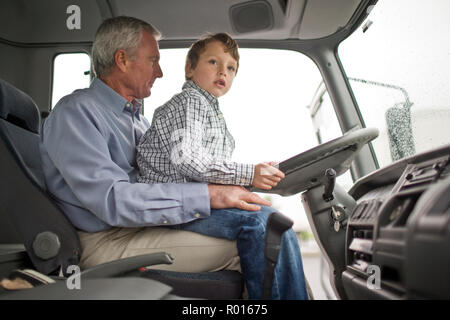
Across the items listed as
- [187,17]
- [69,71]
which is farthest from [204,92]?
[69,71]

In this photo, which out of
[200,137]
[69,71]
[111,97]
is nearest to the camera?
[200,137]

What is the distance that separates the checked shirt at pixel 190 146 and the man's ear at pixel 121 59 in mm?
265

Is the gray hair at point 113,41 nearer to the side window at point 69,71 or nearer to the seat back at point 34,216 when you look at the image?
the seat back at point 34,216

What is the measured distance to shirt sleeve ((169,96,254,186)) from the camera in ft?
3.76

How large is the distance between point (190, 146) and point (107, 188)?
0.90 ft

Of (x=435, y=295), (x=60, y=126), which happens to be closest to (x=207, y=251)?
(x=60, y=126)

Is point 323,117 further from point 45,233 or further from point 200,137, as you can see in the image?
point 45,233

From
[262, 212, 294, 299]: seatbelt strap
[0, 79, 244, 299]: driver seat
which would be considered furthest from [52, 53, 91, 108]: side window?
[262, 212, 294, 299]: seatbelt strap

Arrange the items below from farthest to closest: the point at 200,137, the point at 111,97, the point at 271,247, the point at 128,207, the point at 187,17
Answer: the point at 187,17 → the point at 111,97 → the point at 200,137 → the point at 128,207 → the point at 271,247

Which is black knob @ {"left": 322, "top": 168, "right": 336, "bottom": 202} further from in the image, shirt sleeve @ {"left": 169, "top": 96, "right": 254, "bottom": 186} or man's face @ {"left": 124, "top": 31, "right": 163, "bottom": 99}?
man's face @ {"left": 124, "top": 31, "right": 163, "bottom": 99}

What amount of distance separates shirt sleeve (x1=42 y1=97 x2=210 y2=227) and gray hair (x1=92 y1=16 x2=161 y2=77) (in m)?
0.36

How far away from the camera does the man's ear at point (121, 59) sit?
146cm

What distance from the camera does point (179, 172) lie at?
1.24 m

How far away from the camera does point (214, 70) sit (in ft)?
4.95
